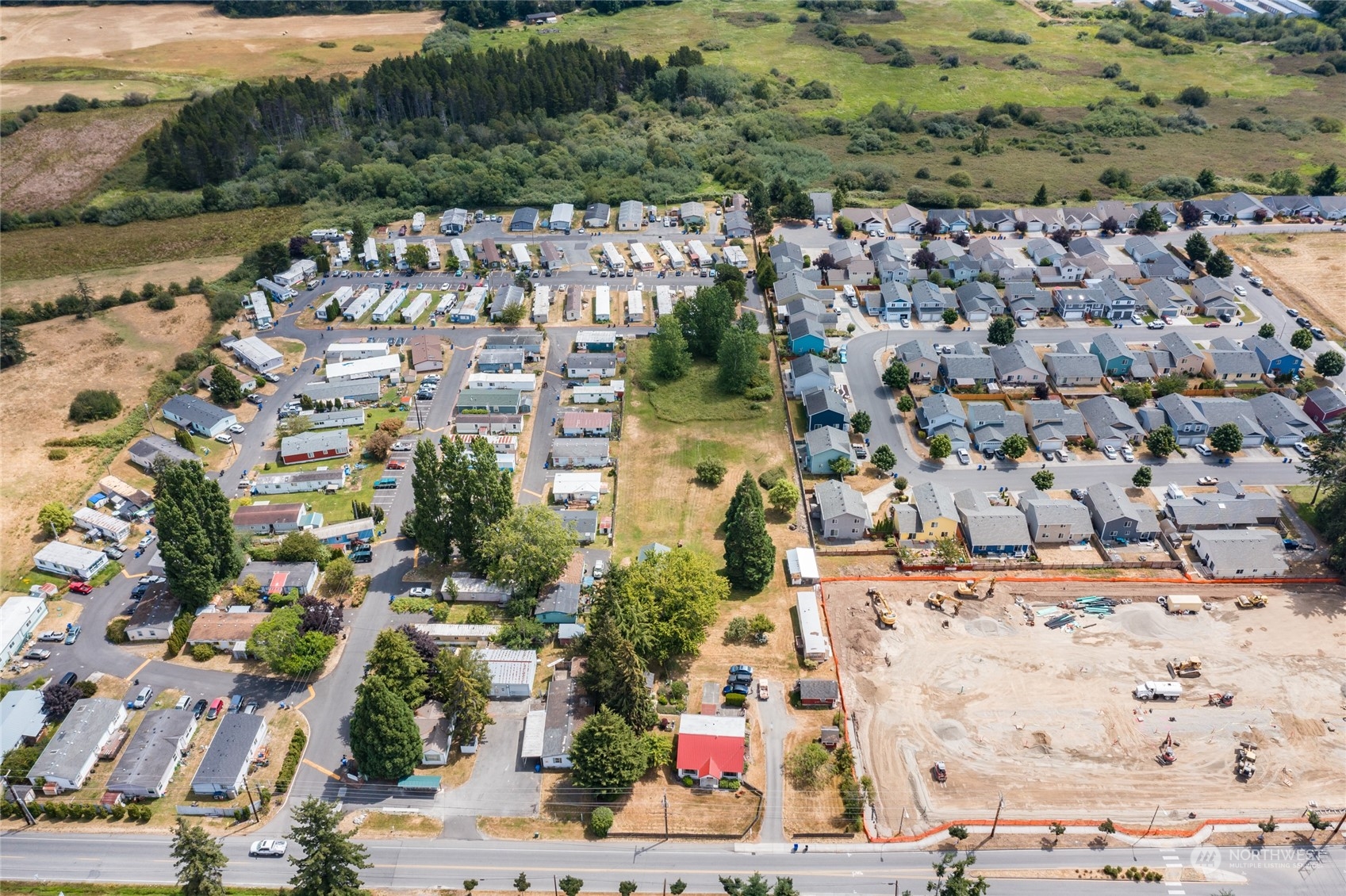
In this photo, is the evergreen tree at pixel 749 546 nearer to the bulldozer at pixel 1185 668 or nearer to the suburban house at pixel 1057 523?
the suburban house at pixel 1057 523

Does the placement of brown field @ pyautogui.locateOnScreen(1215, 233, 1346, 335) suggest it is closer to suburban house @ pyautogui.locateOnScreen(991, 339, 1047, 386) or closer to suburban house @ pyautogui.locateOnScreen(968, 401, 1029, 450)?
suburban house @ pyautogui.locateOnScreen(991, 339, 1047, 386)

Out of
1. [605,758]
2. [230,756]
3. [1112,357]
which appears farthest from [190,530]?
[1112,357]

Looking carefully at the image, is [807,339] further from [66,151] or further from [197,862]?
[66,151]

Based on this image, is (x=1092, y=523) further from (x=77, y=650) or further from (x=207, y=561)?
(x=77, y=650)

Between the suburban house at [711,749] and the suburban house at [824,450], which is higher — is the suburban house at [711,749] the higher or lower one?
the lower one

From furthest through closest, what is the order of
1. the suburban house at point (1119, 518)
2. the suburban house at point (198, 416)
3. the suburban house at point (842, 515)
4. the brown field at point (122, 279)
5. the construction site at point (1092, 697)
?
the brown field at point (122, 279) < the suburban house at point (198, 416) < the suburban house at point (842, 515) < the suburban house at point (1119, 518) < the construction site at point (1092, 697)

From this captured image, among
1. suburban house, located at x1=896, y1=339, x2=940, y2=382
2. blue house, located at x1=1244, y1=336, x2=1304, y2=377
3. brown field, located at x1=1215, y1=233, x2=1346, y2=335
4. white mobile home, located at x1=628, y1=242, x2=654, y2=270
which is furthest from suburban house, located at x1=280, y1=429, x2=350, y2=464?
brown field, located at x1=1215, y1=233, x2=1346, y2=335

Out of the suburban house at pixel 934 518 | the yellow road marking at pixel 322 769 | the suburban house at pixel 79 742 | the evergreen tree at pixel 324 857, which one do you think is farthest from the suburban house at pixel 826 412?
the suburban house at pixel 79 742
